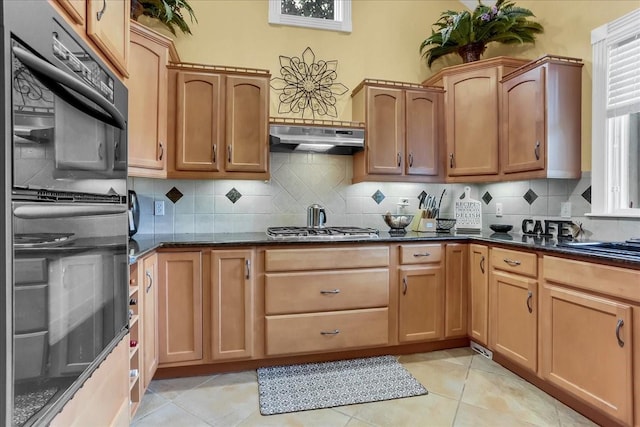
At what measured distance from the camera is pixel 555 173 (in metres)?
2.39

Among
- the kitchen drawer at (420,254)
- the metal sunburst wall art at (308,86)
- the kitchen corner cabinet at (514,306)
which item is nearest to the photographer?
the kitchen corner cabinet at (514,306)

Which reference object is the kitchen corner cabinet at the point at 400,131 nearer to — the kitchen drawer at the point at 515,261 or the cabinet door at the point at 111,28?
the kitchen drawer at the point at 515,261

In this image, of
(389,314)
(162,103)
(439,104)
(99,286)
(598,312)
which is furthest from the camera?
(439,104)

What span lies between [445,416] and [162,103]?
2587mm

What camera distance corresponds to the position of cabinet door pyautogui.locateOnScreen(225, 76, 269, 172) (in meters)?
2.50

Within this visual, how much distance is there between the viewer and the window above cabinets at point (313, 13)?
9.66 ft

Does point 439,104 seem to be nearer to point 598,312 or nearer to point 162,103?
point 598,312

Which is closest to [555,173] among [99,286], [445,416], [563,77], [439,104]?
[563,77]

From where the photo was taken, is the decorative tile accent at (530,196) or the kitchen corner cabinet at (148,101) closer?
the kitchen corner cabinet at (148,101)

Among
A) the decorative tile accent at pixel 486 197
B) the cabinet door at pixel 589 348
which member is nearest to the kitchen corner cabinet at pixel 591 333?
the cabinet door at pixel 589 348

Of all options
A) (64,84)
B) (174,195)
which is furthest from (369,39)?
(64,84)

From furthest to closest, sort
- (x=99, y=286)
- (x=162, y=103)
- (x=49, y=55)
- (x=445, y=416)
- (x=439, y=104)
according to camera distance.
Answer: (x=439, y=104), (x=162, y=103), (x=445, y=416), (x=99, y=286), (x=49, y=55)

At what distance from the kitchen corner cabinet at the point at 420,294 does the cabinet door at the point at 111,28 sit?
204cm

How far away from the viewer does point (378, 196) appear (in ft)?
10.4
